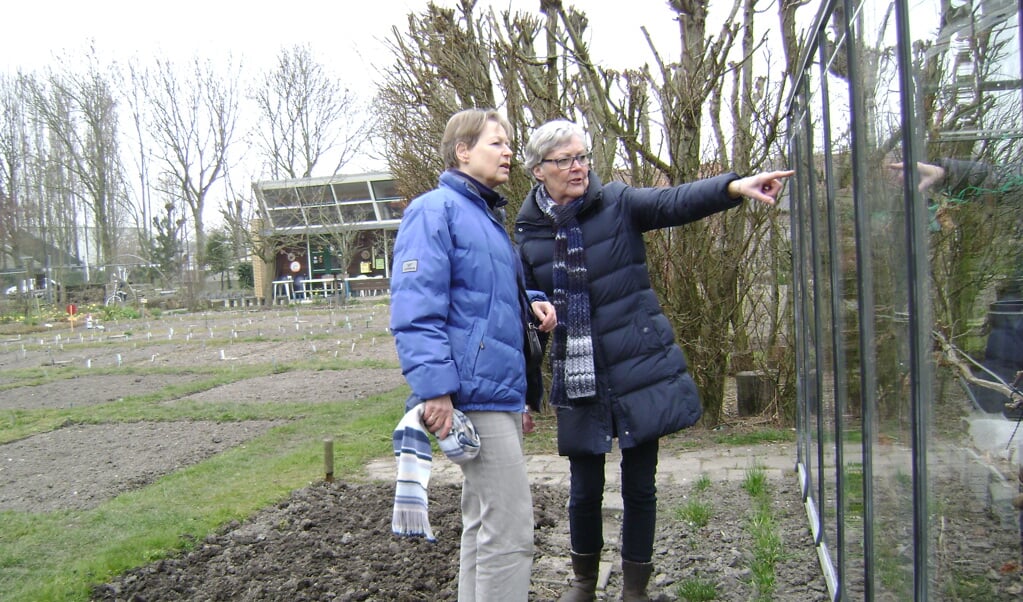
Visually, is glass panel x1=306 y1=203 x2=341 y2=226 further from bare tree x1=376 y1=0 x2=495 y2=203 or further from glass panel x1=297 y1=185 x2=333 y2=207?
bare tree x1=376 y1=0 x2=495 y2=203

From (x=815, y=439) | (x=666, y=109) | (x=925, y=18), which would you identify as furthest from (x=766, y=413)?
(x=925, y=18)

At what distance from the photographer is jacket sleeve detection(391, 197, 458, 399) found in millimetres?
2408

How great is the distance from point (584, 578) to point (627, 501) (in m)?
0.34

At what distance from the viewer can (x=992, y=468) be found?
136 centimetres

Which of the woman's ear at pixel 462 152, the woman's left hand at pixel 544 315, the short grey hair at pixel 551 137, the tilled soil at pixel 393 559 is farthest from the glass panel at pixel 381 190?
the woman's ear at pixel 462 152

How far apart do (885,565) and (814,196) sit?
62.4 inches

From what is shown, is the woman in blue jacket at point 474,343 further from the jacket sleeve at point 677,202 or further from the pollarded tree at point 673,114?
the pollarded tree at point 673,114

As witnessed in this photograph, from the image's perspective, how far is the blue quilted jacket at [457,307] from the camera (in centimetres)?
243

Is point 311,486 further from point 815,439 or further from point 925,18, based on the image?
point 925,18

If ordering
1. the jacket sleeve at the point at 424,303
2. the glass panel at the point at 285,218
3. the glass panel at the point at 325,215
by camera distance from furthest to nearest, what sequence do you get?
the glass panel at the point at 285,218 < the glass panel at the point at 325,215 < the jacket sleeve at the point at 424,303

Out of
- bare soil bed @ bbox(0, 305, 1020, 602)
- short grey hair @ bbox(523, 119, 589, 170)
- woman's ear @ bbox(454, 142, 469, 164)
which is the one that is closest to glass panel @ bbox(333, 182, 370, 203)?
bare soil bed @ bbox(0, 305, 1020, 602)

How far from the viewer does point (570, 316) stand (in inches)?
119

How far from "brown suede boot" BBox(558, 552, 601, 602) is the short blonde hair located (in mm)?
1461

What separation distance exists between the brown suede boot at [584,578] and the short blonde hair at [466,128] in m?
1.46
